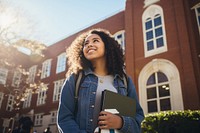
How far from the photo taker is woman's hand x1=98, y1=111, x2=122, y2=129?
1.49 m

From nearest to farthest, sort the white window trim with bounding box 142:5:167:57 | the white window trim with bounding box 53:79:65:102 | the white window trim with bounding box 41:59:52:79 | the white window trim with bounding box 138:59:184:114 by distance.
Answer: the white window trim with bounding box 138:59:184:114, the white window trim with bounding box 142:5:167:57, the white window trim with bounding box 53:79:65:102, the white window trim with bounding box 41:59:52:79

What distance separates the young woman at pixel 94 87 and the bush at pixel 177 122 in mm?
6445

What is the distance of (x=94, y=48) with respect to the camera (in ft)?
6.75

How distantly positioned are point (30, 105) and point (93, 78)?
2347cm

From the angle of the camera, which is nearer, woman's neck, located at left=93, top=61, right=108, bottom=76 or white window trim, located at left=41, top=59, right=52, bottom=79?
woman's neck, located at left=93, top=61, right=108, bottom=76

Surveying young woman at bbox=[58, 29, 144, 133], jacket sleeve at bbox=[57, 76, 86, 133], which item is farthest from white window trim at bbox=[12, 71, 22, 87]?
jacket sleeve at bbox=[57, 76, 86, 133]

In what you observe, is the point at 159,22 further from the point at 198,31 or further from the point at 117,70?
the point at 117,70

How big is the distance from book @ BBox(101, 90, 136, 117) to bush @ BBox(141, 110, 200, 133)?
668 cm

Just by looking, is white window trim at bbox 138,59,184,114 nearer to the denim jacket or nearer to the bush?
the bush

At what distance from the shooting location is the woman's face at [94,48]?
204cm

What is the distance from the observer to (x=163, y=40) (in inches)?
498

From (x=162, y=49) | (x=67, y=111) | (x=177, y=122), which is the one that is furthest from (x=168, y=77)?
(x=67, y=111)

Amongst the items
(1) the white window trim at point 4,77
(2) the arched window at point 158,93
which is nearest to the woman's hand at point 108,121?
(2) the arched window at point 158,93

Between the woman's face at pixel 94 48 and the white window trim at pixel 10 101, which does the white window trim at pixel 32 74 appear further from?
the woman's face at pixel 94 48
